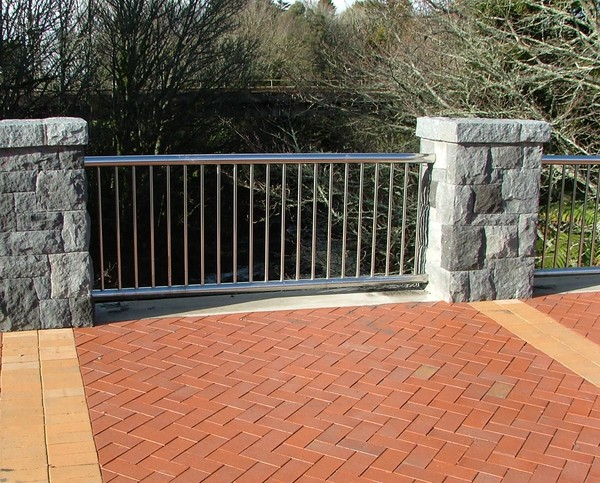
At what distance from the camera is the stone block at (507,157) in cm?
551

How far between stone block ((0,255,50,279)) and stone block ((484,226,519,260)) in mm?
3079

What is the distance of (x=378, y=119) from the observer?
14656 mm

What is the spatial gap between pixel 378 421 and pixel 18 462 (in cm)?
168

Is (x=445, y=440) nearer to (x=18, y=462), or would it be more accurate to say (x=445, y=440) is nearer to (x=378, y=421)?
(x=378, y=421)

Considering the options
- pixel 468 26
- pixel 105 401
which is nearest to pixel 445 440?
pixel 105 401

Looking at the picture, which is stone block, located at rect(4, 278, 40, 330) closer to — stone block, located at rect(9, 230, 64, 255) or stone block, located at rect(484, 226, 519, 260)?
stone block, located at rect(9, 230, 64, 255)

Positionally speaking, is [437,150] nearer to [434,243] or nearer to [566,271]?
[434,243]

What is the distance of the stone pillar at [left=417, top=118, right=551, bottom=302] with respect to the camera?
215 inches

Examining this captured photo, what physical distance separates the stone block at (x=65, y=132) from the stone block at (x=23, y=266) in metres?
0.73

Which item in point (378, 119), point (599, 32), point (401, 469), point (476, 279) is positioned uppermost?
point (599, 32)

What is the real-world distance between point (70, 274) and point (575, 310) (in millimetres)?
3571

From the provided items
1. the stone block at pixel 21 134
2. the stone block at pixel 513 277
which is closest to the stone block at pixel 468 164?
the stone block at pixel 513 277

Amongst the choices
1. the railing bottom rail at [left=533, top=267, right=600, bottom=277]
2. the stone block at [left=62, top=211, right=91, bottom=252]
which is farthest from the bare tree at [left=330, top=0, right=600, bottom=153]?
the stone block at [left=62, top=211, right=91, bottom=252]

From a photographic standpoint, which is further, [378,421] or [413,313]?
[413,313]
